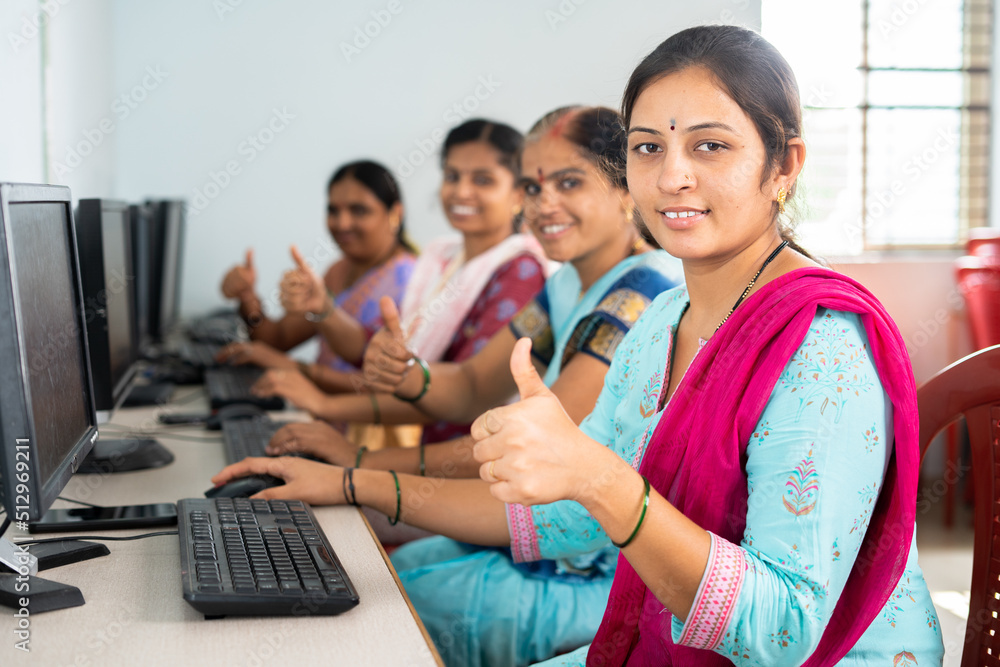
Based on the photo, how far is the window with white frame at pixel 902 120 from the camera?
12.3 feet

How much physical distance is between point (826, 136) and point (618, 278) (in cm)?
286

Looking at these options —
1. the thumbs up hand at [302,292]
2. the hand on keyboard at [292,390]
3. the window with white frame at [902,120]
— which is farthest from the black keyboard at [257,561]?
the window with white frame at [902,120]

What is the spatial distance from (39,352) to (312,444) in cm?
59

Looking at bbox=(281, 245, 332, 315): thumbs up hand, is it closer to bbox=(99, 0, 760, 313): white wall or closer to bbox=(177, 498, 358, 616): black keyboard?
bbox=(177, 498, 358, 616): black keyboard

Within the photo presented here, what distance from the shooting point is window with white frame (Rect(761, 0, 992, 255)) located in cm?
375

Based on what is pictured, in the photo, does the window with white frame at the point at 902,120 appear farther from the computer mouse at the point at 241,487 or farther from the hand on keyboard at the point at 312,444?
the computer mouse at the point at 241,487

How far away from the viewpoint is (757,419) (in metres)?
0.77

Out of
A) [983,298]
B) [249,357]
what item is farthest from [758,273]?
[983,298]

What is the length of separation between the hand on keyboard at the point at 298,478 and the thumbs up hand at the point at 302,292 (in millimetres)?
1122

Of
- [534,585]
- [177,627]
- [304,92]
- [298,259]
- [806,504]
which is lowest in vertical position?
[534,585]

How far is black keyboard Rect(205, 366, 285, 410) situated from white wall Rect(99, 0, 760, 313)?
1.59m

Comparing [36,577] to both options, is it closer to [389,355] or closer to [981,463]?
[389,355]

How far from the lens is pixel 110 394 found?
126 cm

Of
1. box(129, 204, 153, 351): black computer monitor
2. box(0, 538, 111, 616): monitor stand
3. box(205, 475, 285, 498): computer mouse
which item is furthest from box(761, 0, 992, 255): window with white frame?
box(0, 538, 111, 616): monitor stand
